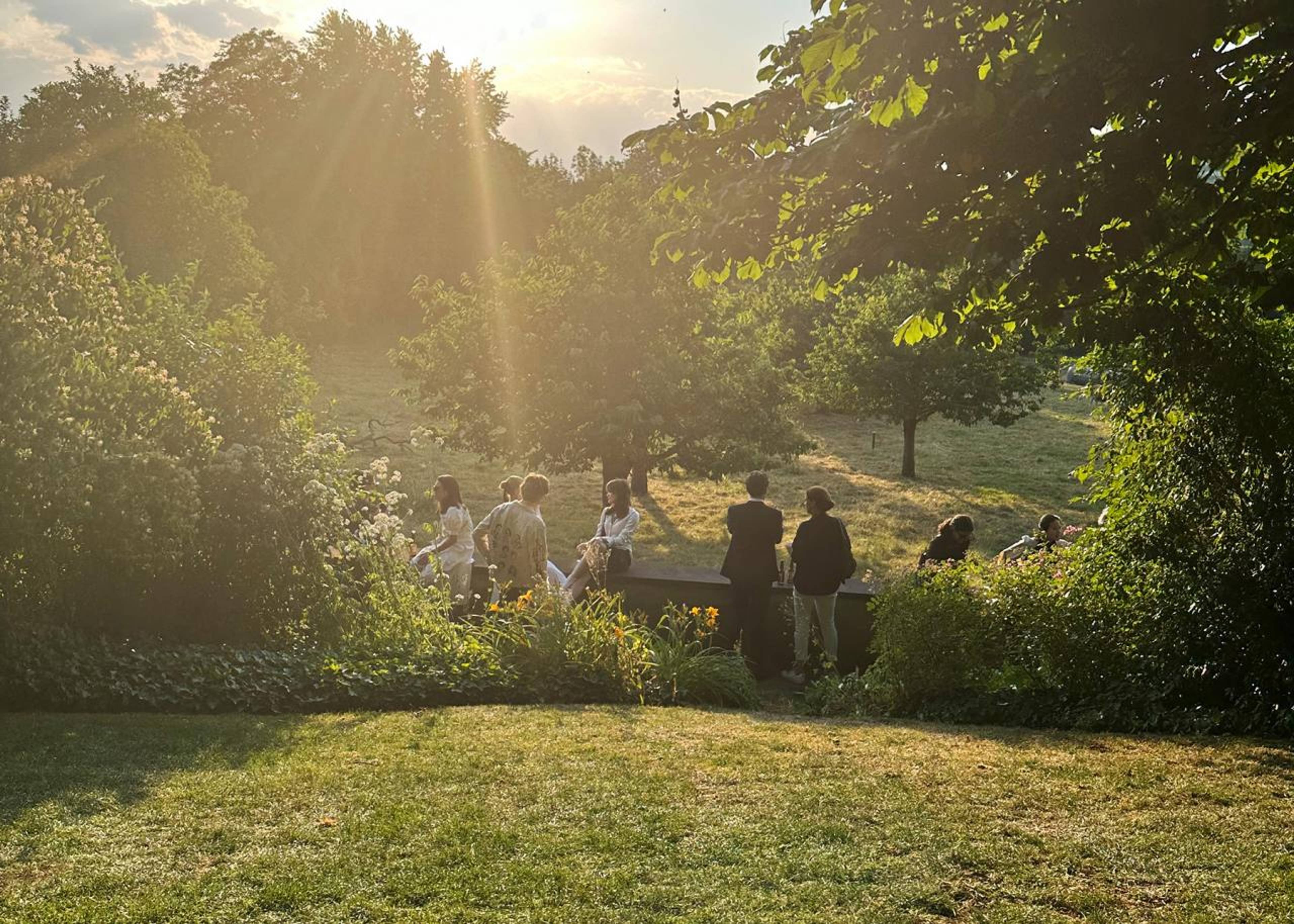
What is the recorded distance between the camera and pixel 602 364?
26.3 meters

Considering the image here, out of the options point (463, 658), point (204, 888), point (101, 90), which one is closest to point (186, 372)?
point (463, 658)

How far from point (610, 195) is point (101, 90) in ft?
74.6

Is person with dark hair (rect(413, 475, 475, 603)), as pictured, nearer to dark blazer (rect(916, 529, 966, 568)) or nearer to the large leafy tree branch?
dark blazer (rect(916, 529, 966, 568))

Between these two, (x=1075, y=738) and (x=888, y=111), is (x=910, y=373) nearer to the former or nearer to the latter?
(x=1075, y=738)

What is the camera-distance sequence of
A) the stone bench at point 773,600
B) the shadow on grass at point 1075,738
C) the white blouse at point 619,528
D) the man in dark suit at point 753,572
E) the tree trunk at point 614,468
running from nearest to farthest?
the shadow on grass at point 1075,738 < the man in dark suit at point 753,572 < the white blouse at point 619,528 < the stone bench at point 773,600 < the tree trunk at point 614,468

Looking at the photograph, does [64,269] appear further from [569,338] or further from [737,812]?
[569,338]

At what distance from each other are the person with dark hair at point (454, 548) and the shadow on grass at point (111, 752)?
462 cm

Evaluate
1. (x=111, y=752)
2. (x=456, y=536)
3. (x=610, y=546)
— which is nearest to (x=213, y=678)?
(x=111, y=752)

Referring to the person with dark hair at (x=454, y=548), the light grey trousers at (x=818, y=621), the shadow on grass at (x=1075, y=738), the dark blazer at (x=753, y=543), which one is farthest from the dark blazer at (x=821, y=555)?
the person with dark hair at (x=454, y=548)

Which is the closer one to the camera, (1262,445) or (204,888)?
(204,888)

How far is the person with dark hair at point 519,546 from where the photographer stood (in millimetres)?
11617

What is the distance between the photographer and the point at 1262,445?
349 inches

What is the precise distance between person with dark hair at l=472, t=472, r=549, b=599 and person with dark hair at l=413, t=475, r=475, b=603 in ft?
3.93

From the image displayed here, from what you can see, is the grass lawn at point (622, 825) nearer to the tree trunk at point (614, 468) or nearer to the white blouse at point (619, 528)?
the white blouse at point (619, 528)
